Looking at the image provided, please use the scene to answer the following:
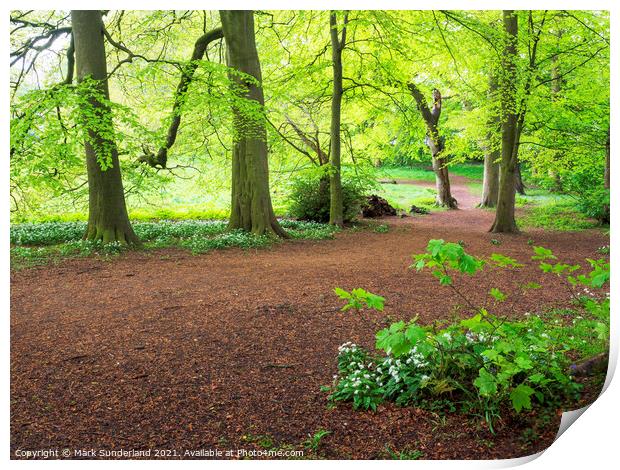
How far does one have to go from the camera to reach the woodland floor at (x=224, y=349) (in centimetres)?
187

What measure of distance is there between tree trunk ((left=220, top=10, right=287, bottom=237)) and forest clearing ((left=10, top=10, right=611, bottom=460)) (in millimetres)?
27

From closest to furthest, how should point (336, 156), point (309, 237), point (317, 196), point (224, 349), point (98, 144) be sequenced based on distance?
1. point (224, 349)
2. point (98, 144)
3. point (309, 237)
4. point (336, 156)
5. point (317, 196)

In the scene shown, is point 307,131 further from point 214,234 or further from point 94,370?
point 94,370

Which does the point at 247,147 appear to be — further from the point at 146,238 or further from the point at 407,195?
the point at 407,195

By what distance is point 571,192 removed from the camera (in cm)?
318

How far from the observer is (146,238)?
467 cm

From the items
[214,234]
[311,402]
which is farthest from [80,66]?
[311,402]

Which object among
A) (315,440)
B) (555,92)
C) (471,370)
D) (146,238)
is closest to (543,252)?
(471,370)

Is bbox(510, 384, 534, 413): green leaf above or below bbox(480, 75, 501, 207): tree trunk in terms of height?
below

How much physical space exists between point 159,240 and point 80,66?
165 cm

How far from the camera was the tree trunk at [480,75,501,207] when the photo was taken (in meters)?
4.44

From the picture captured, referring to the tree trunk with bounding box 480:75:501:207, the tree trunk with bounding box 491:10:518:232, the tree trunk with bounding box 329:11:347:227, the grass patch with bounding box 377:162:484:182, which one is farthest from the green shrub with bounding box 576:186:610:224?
the tree trunk with bounding box 329:11:347:227

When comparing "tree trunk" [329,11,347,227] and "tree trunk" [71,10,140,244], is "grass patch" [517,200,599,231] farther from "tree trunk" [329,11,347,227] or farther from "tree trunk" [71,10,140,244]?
"tree trunk" [329,11,347,227]

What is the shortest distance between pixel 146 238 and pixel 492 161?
3509 mm
